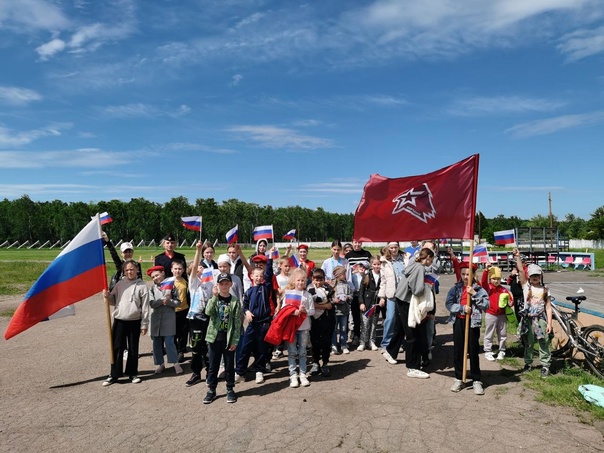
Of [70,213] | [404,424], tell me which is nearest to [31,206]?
[70,213]

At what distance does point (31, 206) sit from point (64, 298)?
301 feet

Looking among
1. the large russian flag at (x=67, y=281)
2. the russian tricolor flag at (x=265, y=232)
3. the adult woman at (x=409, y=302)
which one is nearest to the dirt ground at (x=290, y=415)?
the adult woman at (x=409, y=302)

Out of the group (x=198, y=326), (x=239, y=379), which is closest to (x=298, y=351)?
(x=239, y=379)

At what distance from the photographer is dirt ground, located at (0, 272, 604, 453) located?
454 cm

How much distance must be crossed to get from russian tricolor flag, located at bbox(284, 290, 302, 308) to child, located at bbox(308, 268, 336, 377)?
354 mm

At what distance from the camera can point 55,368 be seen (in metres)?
7.57

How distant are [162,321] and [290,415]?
2874 millimetres

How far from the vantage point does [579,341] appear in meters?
6.64

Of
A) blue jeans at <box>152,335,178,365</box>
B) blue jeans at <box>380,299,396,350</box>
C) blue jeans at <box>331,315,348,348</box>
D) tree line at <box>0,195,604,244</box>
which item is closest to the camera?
blue jeans at <box>152,335,178,365</box>

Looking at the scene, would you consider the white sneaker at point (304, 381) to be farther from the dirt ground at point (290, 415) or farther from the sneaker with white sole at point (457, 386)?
the sneaker with white sole at point (457, 386)

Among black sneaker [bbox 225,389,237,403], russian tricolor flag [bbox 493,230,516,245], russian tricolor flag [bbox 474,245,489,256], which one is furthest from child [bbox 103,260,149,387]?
russian tricolor flag [bbox 493,230,516,245]

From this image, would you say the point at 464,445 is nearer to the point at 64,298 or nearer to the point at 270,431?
→ the point at 270,431

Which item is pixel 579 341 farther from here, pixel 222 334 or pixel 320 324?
pixel 222 334

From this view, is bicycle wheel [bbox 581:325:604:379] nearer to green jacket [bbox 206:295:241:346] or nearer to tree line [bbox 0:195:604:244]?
green jacket [bbox 206:295:241:346]
